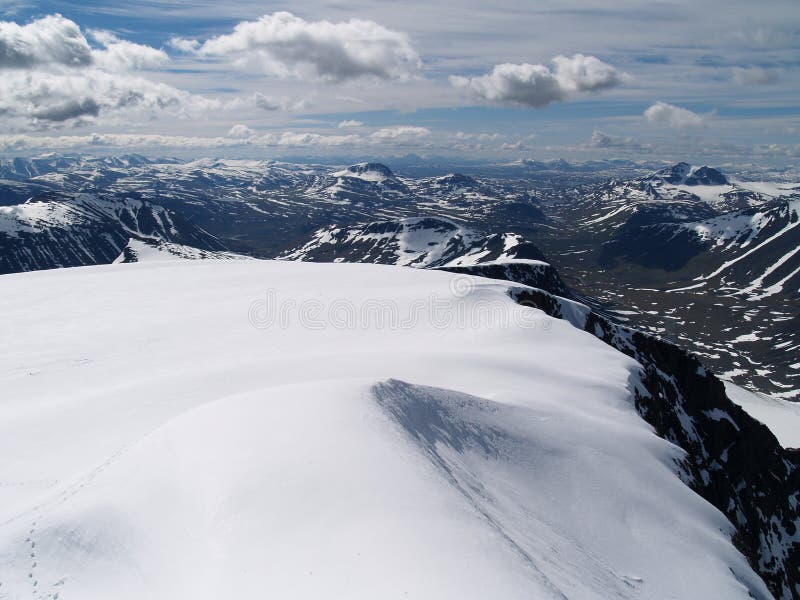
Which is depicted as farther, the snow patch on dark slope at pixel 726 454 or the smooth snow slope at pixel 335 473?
the snow patch on dark slope at pixel 726 454

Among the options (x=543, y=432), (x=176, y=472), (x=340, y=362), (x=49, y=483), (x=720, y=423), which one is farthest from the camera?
(x=720, y=423)

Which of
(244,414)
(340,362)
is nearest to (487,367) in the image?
(340,362)

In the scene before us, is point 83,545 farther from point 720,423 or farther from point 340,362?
point 720,423

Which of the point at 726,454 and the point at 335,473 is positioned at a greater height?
the point at 335,473

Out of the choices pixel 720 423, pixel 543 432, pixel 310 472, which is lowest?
pixel 720 423

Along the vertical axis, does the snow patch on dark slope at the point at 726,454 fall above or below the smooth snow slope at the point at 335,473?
below

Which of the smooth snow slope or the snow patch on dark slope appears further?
the snow patch on dark slope

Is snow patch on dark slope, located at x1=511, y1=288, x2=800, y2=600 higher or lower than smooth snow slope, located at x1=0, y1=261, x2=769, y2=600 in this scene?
lower

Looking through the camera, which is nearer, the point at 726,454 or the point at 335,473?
the point at 335,473
